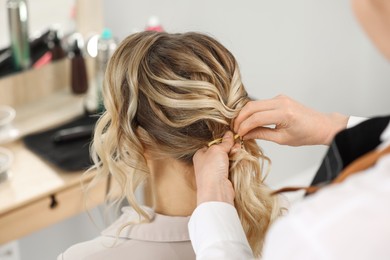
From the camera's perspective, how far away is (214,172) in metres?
1.37

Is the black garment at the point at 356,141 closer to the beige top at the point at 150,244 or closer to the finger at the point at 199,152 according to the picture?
the finger at the point at 199,152


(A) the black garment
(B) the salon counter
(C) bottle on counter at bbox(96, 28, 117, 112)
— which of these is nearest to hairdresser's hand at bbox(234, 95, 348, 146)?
(A) the black garment

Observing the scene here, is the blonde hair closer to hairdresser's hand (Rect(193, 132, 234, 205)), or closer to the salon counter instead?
hairdresser's hand (Rect(193, 132, 234, 205))

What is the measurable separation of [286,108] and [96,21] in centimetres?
141

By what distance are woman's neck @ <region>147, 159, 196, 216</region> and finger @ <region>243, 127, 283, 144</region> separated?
0.47ft

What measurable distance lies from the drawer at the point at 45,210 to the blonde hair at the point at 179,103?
2.25 ft

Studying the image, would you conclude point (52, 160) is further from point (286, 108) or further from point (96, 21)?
point (286, 108)

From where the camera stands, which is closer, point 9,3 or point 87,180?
point 87,180

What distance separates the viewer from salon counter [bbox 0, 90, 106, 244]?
7.00 ft

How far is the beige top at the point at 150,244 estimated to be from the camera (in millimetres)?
1501

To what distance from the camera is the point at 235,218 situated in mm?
1270

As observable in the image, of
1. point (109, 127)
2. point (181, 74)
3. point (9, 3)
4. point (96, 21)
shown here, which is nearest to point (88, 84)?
point (96, 21)

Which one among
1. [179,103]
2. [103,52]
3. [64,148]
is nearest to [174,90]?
[179,103]

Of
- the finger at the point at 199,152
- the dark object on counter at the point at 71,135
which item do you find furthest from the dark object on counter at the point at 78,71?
the finger at the point at 199,152
